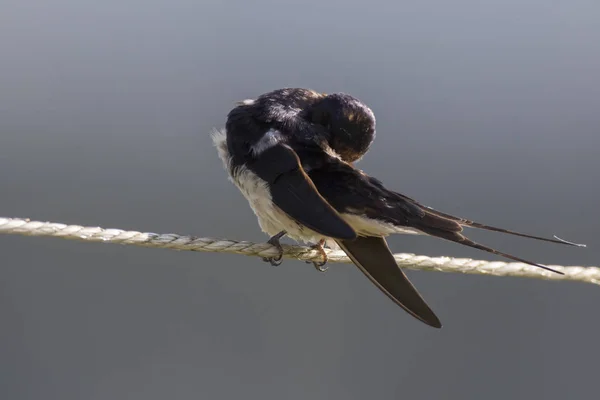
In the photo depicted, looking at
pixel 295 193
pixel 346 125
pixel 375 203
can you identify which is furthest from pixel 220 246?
pixel 346 125

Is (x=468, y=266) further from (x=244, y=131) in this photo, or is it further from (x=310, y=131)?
(x=244, y=131)

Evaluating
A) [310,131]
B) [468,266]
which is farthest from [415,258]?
[310,131]

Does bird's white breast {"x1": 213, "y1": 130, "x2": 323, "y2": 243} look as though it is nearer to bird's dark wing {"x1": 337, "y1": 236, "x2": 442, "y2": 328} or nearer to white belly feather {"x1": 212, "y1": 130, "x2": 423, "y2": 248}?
white belly feather {"x1": 212, "y1": 130, "x2": 423, "y2": 248}

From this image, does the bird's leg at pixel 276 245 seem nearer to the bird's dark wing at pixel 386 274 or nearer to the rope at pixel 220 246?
the rope at pixel 220 246

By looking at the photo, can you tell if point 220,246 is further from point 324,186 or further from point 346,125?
point 346,125

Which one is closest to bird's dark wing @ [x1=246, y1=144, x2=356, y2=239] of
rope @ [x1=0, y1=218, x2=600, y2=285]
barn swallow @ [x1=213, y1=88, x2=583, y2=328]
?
barn swallow @ [x1=213, y1=88, x2=583, y2=328]
